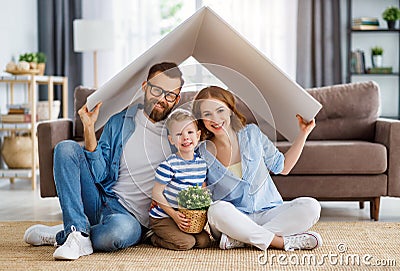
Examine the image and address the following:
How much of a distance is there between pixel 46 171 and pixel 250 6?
11.0ft

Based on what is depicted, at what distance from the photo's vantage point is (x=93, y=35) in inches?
228

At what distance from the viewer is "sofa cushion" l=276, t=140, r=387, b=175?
363cm

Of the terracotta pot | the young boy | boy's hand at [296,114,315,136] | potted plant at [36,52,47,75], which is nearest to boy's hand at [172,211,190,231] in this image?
the young boy

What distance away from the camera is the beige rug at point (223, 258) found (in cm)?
246

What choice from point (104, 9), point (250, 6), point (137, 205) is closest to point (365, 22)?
point (250, 6)

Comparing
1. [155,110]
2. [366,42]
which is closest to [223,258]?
[155,110]

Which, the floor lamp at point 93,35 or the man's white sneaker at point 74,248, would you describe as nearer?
the man's white sneaker at point 74,248

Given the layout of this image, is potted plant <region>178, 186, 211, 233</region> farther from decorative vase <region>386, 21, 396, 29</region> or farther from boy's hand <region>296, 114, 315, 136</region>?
decorative vase <region>386, 21, 396, 29</region>

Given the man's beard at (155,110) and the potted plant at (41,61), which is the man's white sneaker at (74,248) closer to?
the man's beard at (155,110)

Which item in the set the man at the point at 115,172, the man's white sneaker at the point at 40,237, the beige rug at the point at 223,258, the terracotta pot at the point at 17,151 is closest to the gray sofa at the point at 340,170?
the beige rug at the point at 223,258

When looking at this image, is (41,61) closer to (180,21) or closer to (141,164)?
(180,21)

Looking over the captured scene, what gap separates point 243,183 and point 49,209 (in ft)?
6.08

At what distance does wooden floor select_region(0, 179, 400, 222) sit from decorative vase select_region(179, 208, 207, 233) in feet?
4.01

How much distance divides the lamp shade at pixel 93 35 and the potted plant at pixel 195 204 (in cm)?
341
